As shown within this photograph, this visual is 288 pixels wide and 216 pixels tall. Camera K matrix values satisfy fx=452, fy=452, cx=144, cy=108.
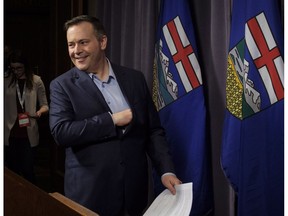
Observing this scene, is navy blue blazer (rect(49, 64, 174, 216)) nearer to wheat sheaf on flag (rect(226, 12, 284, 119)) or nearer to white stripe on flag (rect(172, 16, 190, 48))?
wheat sheaf on flag (rect(226, 12, 284, 119))

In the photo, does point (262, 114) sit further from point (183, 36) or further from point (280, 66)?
point (183, 36)

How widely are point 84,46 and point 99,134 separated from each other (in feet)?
1.16

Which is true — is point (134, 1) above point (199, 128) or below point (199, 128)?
above

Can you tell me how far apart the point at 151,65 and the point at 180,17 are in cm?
59

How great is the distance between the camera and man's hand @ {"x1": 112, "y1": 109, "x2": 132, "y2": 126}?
64.9 inches

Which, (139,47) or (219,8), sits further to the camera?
(139,47)

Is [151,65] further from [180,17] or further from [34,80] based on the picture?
[34,80]

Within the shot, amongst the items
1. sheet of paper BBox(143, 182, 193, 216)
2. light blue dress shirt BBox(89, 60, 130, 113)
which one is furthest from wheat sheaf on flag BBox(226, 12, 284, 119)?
sheet of paper BBox(143, 182, 193, 216)

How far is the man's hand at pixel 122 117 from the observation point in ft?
5.41

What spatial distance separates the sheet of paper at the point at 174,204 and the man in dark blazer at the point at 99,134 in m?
0.22

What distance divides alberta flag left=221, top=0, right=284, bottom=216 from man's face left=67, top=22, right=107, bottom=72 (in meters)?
0.64

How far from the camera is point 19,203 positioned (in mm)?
605

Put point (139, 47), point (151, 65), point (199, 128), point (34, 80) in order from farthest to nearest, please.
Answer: point (34, 80) → point (139, 47) → point (151, 65) → point (199, 128)

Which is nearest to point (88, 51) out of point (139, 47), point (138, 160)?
point (138, 160)
